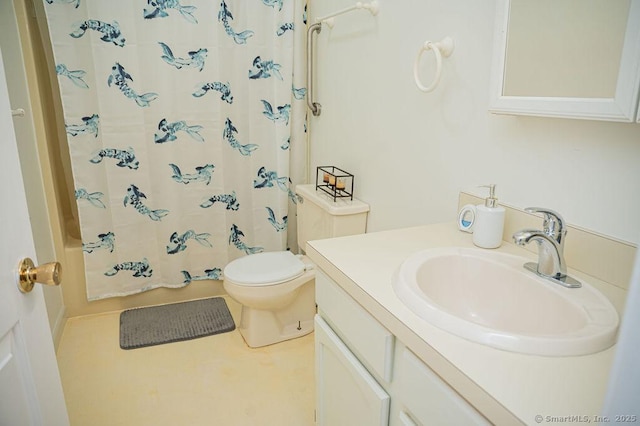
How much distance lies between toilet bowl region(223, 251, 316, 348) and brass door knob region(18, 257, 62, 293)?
1211 millimetres

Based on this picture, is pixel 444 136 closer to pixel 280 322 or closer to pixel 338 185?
pixel 338 185

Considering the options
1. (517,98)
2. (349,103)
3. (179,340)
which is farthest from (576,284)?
(179,340)

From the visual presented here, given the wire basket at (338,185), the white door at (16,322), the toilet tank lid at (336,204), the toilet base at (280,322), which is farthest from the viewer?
the toilet base at (280,322)

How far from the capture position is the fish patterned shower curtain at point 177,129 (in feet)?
6.99

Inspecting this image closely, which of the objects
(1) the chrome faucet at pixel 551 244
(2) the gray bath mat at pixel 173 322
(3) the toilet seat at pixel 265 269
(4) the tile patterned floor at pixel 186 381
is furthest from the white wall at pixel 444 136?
(2) the gray bath mat at pixel 173 322

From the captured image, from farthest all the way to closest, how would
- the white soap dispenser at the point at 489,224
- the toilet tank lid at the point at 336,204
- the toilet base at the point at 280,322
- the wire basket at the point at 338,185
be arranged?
1. the toilet base at the point at 280,322
2. the wire basket at the point at 338,185
3. the toilet tank lid at the point at 336,204
4. the white soap dispenser at the point at 489,224

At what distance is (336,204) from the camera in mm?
1973

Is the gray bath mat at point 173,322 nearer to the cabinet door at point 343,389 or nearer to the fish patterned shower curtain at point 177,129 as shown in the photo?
the fish patterned shower curtain at point 177,129

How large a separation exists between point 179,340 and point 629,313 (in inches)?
85.8

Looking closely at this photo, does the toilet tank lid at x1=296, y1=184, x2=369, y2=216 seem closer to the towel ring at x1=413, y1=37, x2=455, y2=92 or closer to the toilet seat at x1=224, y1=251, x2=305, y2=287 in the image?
the toilet seat at x1=224, y1=251, x2=305, y2=287

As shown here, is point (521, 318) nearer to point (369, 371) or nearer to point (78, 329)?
point (369, 371)

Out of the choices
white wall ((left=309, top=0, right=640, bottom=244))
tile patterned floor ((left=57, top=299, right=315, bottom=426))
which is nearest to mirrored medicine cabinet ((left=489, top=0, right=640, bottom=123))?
white wall ((left=309, top=0, right=640, bottom=244))

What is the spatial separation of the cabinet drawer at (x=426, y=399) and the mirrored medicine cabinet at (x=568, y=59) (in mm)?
663

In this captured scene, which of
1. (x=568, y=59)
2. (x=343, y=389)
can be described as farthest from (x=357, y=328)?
(x=568, y=59)
